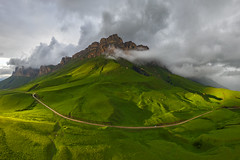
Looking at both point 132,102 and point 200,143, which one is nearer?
point 200,143

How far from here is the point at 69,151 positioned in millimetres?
62594

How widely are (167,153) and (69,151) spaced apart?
5507 cm

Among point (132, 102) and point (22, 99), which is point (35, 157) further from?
point (22, 99)

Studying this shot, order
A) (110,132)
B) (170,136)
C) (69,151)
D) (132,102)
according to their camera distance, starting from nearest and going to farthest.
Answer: (69,151) < (110,132) < (170,136) < (132,102)

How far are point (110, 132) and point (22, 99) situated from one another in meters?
145

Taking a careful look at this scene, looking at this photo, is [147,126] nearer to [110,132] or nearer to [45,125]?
[110,132]

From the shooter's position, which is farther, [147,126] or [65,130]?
[147,126]

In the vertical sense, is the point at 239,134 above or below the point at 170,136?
above

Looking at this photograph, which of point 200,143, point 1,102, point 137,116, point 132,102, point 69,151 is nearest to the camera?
point 69,151

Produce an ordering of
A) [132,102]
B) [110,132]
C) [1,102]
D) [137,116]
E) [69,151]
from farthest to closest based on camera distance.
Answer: [132,102]
[1,102]
[137,116]
[110,132]
[69,151]

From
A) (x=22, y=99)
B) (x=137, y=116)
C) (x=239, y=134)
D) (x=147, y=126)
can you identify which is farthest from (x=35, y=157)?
(x=22, y=99)

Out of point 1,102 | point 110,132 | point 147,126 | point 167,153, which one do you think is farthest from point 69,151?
point 1,102

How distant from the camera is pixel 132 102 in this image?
16638cm

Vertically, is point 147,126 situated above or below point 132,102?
below
